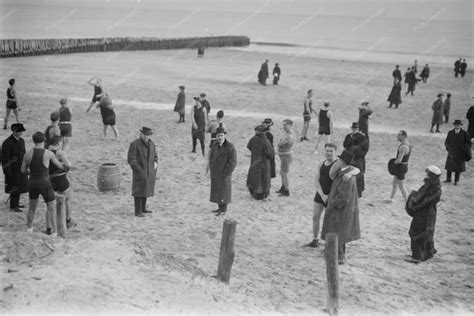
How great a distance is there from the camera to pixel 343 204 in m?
8.58

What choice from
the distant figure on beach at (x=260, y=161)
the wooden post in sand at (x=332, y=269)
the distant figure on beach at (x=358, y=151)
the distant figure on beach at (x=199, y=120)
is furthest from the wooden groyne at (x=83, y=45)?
the wooden post in sand at (x=332, y=269)

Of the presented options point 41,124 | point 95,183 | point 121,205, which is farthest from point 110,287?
point 41,124

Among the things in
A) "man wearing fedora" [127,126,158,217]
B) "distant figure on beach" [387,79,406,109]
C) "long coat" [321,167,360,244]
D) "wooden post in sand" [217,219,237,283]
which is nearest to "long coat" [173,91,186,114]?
"man wearing fedora" [127,126,158,217]

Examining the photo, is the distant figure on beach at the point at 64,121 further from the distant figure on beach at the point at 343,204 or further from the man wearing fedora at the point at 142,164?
the distant figure on beach at the point at 343,204

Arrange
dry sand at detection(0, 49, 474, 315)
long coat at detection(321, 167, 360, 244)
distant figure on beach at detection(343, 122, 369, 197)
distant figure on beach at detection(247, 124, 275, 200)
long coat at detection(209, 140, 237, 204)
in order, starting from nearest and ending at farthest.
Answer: dry sand at detection(0, 49, 474, 315) < long coat at detection(321, 167, 360, 244) < long coat at detection(209, 140, 237, 204) < distant figure on beach at detection(343, 122, 369, 197) < distant figure on beach at detection(247, 124, 275, 200)

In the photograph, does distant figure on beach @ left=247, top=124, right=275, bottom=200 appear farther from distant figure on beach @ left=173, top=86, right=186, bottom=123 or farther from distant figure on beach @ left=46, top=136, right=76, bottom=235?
distant figure on beach @ left=173, top=86, right=186, bottom=123

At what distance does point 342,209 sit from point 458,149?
647cm

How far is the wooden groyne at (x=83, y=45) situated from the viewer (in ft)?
137

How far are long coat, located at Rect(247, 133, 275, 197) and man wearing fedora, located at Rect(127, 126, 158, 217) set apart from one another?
2224 millimetres

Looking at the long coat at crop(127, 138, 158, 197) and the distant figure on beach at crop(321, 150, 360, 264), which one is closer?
the distant figure on beach at crop(321, 150, 360, 264)

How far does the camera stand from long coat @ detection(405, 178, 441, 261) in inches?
358

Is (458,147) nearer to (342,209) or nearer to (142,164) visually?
(342,209)

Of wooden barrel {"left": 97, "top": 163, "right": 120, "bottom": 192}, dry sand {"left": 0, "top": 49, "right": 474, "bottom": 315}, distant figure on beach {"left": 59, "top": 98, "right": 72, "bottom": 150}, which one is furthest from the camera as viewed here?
distant figure on beach {"left": 59, "top": 98, "right": 72, "bottom": 150}

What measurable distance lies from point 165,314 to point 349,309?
260 cm
